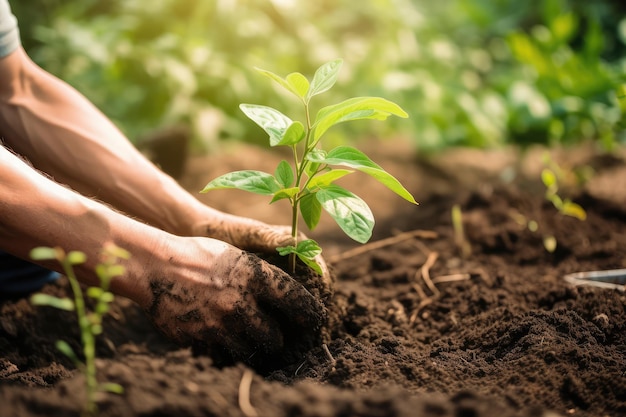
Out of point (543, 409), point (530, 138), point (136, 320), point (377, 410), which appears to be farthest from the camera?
point (530, 138)

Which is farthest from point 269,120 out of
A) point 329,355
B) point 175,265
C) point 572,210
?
point 572,210

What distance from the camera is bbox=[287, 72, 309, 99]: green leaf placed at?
1577 mm

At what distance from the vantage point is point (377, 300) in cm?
216

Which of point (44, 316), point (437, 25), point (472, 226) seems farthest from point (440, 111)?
point (44, 316)

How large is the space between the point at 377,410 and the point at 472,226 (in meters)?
1.69

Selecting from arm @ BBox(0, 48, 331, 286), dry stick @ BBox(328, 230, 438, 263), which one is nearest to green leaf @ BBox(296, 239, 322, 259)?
arm @ BBox(0, 48, 331, 286)

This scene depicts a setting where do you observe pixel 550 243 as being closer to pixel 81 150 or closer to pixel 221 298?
pixel 221 298

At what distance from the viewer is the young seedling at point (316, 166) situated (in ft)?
4.99

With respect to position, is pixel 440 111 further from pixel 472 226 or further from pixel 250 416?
pixel 250 416

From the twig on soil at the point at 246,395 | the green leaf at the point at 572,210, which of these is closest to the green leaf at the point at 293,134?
the twig on soil at the point at 246,395

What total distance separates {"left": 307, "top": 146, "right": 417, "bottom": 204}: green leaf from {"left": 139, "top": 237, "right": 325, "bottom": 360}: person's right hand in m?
0.32

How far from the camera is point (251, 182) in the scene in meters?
1.59

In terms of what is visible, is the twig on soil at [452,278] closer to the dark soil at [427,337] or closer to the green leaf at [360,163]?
the dark soil at [427,337]

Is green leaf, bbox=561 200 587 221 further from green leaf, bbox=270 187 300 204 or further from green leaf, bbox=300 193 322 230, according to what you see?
green leaf, bbox=270 187 300 204
